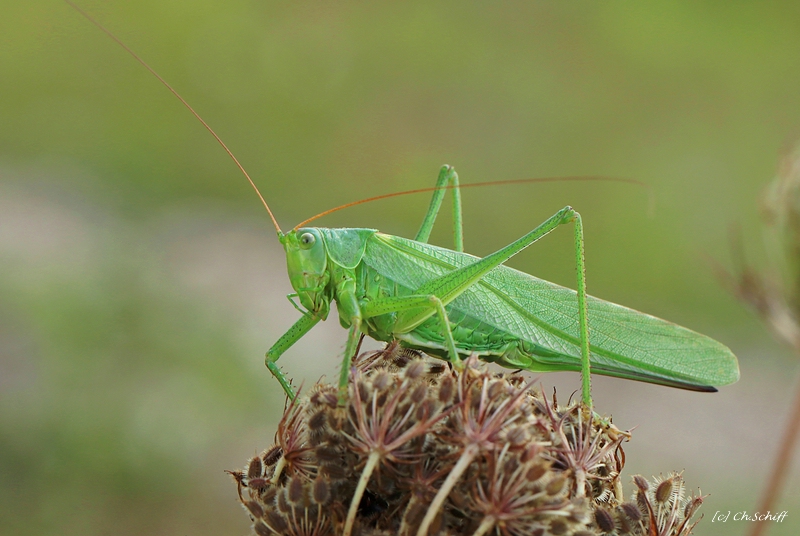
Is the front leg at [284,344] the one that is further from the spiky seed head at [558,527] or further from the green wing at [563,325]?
the spiky seed head at [558,527]

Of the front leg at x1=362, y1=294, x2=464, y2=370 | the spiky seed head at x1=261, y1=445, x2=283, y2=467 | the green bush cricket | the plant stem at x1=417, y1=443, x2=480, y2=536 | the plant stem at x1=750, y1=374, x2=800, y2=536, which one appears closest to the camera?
the plant stem at x1=417, y1=443, x2=480, y2=536

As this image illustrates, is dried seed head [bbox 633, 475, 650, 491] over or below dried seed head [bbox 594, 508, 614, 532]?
over

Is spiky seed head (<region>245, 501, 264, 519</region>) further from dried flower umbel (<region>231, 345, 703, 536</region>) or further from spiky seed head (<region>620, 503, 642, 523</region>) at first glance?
spiky seed head (<region>620, 503, 642, 523</region>)

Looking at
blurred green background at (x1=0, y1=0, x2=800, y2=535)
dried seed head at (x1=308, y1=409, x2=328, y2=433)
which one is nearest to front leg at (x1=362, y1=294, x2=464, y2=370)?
dried seed head at (x1=308, y1=409, x2=328, y2=433)

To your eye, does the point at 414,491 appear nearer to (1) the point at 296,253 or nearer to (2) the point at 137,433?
(1) the point at 296,253

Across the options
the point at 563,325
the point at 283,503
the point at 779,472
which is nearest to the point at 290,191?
the point at 563,325

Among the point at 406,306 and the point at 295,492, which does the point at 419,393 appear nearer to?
the point at 295,492

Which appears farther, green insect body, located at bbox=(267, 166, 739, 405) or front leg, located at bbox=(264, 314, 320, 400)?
green insect body, located at bbox=(267, 166, 739, 405)
